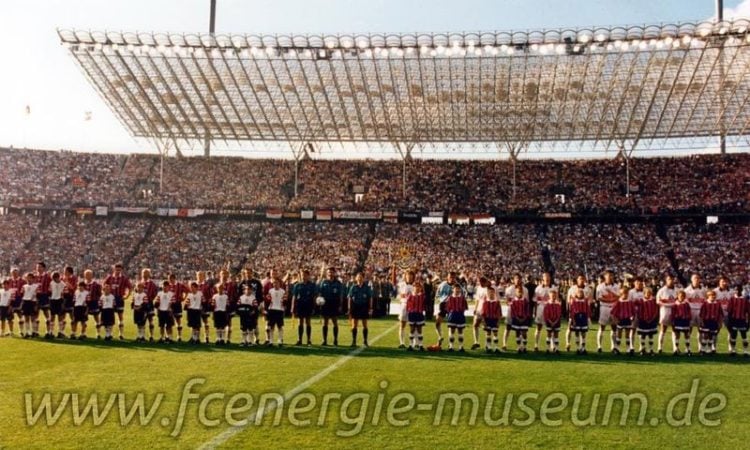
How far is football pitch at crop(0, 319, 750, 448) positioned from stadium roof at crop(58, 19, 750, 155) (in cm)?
2709

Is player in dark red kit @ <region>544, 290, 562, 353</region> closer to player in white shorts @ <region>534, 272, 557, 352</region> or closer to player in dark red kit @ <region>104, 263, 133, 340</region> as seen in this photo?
player in white shorts @ <region>534, 272, 557, 352</region>

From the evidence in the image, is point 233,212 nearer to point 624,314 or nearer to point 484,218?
point 484,218

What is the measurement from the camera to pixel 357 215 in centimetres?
5044

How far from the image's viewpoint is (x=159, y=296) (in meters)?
16.5

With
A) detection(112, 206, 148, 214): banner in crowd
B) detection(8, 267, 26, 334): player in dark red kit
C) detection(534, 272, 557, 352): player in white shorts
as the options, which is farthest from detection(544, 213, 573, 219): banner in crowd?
detection(8, 267, 26, 334): player in dark red kit

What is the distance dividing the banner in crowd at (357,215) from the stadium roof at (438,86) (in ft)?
17.0

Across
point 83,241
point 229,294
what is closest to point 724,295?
point 229,294

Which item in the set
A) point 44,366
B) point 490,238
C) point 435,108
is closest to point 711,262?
point 490,238

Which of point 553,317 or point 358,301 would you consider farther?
A: point 358,301

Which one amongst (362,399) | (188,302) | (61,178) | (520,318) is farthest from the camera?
(61,178)

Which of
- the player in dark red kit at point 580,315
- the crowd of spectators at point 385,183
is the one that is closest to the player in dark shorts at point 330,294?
the player in dark red kit at point 580,315

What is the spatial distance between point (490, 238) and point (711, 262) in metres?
13.7

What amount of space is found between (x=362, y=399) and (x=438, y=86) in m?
34.5

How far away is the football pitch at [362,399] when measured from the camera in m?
7.80
